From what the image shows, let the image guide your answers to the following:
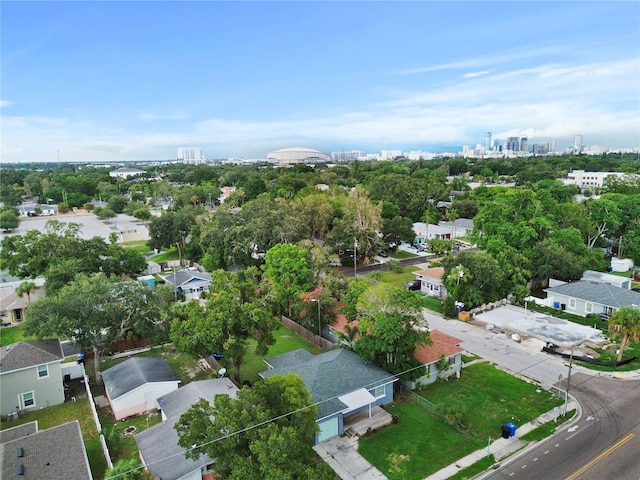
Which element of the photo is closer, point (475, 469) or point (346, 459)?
point (475, 469)

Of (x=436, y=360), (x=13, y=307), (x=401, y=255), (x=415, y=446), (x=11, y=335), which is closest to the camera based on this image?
(x=415, y=446)

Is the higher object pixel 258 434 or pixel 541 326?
pixel 258 434

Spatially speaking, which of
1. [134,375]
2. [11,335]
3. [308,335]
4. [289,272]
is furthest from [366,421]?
[11,335]

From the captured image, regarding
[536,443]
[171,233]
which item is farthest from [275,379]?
[171,233]

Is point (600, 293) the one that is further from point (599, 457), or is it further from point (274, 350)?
point (274, 350)

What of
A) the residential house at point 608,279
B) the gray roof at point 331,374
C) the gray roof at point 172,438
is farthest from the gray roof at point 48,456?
the residential house at point 608,279

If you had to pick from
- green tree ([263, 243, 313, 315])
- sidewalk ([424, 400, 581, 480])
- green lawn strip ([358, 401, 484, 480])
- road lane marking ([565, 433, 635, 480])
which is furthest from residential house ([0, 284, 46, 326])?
road lane marking ([565, 433, 635, 480])

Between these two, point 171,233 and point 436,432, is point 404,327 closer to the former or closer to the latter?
point 436,432

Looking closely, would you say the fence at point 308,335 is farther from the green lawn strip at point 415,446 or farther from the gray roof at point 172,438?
the gray roof at point 172,438
